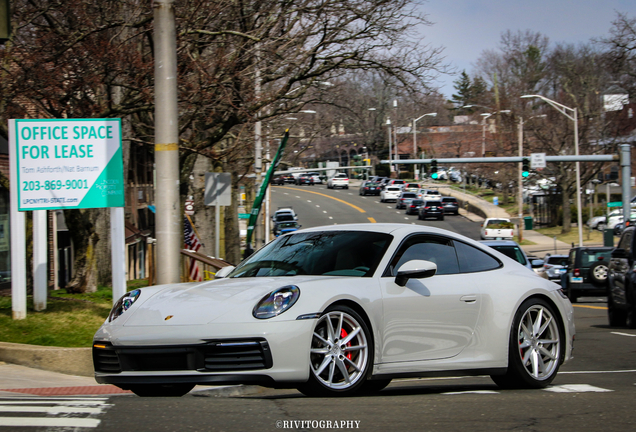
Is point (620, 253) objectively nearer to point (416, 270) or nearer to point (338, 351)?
point (416, 270)

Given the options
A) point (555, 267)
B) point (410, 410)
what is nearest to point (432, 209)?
point (555, 267)

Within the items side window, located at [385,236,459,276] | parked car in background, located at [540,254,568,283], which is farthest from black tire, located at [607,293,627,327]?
parked car in background, located at [540,254,568,283]

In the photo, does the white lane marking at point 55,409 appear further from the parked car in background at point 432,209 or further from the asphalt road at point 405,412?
the parked car in background at point 432,209

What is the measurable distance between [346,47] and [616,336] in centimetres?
959

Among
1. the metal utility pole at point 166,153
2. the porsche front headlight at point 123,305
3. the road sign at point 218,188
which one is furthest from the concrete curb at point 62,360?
the road sign at point 218,188

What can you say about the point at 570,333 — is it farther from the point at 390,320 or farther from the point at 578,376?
the point at 390,320

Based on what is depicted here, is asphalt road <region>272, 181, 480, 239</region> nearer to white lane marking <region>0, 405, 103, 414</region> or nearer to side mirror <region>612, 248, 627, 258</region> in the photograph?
side mirror <region>612, 248, 627, 258</region>

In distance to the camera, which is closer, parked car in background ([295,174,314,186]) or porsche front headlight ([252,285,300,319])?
porsche front headlight ([252,285,300,319])

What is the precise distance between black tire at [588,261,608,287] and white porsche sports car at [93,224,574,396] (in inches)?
618

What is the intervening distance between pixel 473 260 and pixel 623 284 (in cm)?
764

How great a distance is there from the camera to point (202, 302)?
5.48m

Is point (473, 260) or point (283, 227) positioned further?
point (283, 227)

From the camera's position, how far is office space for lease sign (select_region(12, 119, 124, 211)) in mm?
10992

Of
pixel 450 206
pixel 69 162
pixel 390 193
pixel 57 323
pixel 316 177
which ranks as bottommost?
pixel 57 323
